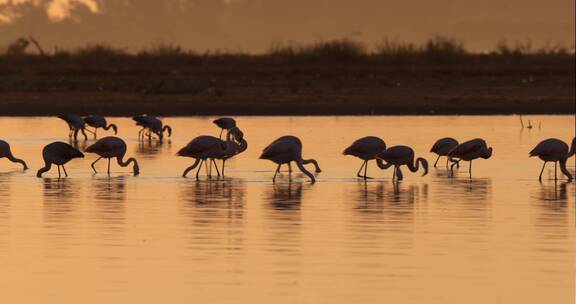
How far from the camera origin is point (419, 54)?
60.9m

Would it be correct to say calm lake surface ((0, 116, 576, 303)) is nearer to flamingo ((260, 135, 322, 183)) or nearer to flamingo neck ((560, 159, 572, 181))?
flamingo ((260, 135, 322, 183))

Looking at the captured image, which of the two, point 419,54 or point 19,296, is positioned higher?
point 419,54

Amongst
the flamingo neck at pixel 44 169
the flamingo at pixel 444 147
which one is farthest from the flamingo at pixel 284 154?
the flamingo at pixel 444 147

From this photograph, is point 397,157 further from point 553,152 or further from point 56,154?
point 56,154

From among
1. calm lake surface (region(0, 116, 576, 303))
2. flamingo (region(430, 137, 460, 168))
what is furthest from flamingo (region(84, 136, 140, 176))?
flamingo (region(430, 137, 460, 168))

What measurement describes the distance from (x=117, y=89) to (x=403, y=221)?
3077 centimetres

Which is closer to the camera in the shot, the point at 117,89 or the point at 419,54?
the point at 117,89

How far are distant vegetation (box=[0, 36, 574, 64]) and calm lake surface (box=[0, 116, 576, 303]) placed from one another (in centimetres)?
3581

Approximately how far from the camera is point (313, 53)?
200 ft

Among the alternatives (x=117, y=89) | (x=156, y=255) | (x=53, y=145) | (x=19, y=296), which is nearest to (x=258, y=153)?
(x=53, y=145)

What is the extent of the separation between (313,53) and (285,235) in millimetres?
47028

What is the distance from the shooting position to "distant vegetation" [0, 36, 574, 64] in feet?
196

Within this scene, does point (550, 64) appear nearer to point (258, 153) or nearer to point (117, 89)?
point (117, 89)

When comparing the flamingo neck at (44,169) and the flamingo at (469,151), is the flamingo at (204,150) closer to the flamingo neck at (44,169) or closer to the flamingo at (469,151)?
the flamingo neck at (44,169)
